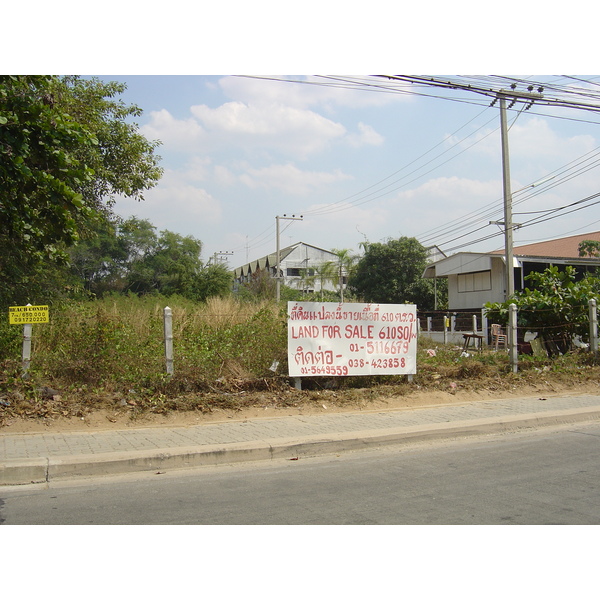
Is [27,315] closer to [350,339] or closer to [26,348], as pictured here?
[26,348]

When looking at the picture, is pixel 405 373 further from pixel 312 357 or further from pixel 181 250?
pixel 181 250

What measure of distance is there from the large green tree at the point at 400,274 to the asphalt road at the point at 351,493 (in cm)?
3768

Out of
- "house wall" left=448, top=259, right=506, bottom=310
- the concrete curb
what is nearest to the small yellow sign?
the concrete curb

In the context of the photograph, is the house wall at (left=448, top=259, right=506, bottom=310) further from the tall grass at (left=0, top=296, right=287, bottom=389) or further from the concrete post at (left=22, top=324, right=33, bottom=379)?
the concrete post at (left=22, top=324, right=33, bottom=379)

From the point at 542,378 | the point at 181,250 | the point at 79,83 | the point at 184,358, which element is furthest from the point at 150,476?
the point at 181,250

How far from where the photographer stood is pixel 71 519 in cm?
480

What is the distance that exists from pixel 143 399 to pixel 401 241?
3848 centimetres

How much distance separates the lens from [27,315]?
28.2 feet

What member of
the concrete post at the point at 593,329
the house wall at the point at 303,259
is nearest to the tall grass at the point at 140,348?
the concrete post at the point at 593,329

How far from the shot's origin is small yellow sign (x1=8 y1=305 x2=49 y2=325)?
8.59 meters

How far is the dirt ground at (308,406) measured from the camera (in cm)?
779

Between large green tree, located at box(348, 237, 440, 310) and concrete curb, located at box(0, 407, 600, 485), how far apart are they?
36.0 metres

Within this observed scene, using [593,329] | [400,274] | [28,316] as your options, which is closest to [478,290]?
[400,274]

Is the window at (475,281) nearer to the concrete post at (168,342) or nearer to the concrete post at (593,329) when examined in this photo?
the concrete post at (593,329)
